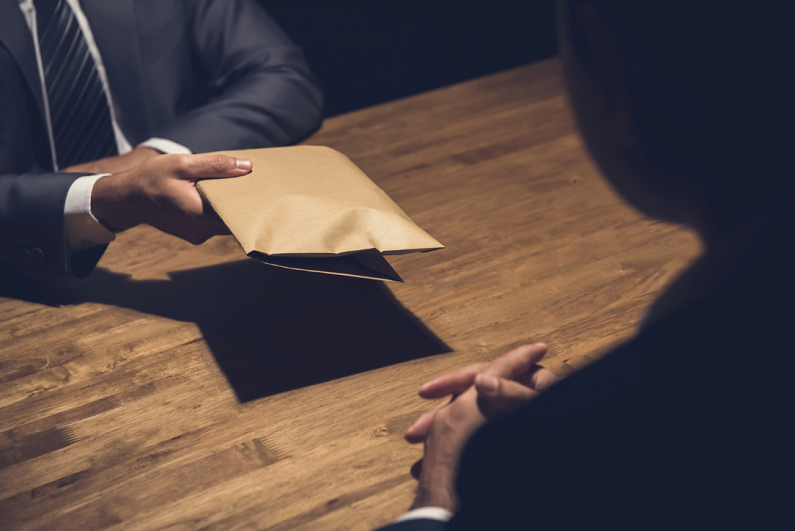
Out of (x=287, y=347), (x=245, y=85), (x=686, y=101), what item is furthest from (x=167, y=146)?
(x=686, y=101)

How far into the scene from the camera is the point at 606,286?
80 centimetres

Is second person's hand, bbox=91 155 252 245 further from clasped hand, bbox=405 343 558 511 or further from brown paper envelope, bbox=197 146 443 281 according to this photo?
A: clasped hand, bbox=405 343 558 511

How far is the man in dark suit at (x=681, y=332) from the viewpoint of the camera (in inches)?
16.2

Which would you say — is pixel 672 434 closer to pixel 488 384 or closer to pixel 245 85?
pixel 488 384

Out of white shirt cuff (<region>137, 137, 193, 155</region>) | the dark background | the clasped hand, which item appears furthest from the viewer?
the dark background

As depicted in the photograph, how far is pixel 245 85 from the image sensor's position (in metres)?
1.33

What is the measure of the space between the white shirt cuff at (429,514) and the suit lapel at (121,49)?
1.13 metres

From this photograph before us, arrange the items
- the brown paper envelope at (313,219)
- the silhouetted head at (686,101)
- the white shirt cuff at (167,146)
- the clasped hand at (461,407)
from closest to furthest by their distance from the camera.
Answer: the silhouetted head at (686,101) < the clasped hand at (461,407) < the brown paper envelope at (313,219) < the white shirt cuff at (167,146)

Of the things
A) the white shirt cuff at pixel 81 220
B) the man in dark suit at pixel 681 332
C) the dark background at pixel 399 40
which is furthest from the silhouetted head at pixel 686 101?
the dark background at pixel 399 40

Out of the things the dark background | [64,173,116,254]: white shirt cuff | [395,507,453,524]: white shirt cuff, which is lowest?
the dark background

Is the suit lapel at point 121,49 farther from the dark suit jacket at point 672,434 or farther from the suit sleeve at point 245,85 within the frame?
the dark suit jacket at point 672,434

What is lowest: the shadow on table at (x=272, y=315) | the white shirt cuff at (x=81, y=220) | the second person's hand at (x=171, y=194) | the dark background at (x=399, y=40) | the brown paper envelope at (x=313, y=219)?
the dark background at (x=399, y=40)

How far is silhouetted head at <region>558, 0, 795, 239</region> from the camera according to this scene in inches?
15.8

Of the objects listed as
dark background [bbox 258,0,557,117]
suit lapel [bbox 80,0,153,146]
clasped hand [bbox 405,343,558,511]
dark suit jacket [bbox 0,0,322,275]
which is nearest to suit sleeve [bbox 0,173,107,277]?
dark suit jacket [bbox 0,0,322,275]
